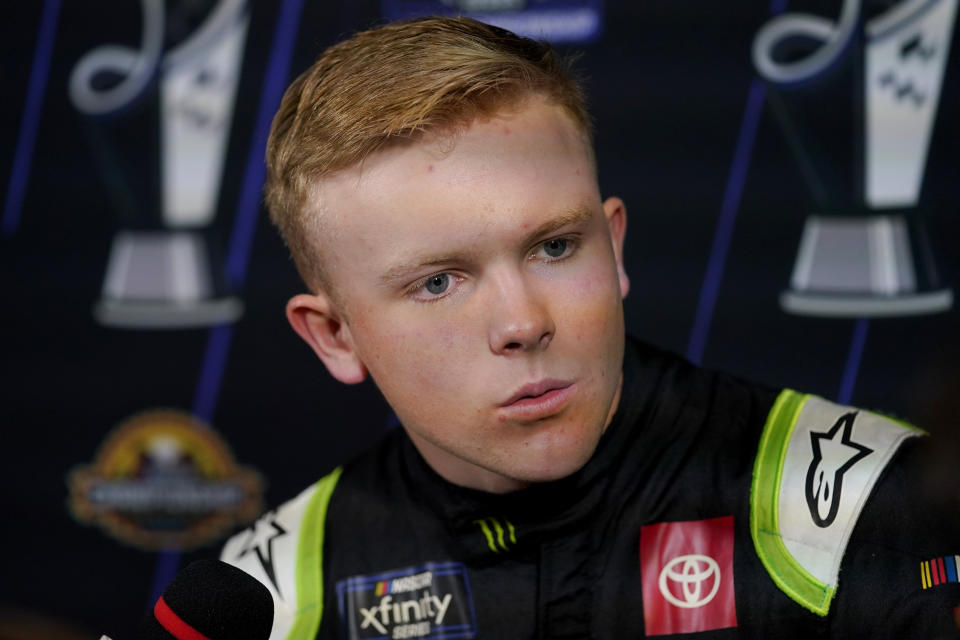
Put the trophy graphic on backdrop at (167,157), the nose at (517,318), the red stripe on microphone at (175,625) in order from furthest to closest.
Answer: the trophy graphic on backdrop at (167,157) → the nose at (517,318) → the red stripe on microphone at (175,625)

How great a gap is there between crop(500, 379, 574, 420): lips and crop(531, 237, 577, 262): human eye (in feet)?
0.39

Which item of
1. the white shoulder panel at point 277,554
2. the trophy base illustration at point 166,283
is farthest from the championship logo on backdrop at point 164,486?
the white shoulder panel at point 277,554

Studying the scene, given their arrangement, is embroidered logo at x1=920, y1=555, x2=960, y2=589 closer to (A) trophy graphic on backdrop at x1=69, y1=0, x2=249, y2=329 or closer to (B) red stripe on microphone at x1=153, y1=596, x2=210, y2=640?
(B) red stripe on microphone at x1=153, y1=596, x2=210, y2=640

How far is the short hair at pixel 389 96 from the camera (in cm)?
106

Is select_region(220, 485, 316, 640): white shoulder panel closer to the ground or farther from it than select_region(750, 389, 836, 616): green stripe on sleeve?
closer to the ground

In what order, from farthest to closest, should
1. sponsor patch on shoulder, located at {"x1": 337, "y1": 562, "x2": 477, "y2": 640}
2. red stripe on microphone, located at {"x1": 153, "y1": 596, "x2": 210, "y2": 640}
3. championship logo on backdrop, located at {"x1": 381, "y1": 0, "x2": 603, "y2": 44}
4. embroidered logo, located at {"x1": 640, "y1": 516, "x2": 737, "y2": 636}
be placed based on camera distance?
championship logo on backdrop, located at {"x1": 381, "y1": 0, "x2": 603, "y2": 44}
sponsor patch on shoulder, located at {"x1": 337, "y1": 562, "x2": 477, "y2": 640}
embroidered logo, located at {"x1": 640, "y1": 516, "x2": 737, "y2": 636}
red stripe on microphone, located at {"x1": 153, "y1": 596, "x2": 210, "y2": 640}

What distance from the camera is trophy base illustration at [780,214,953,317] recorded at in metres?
1.93

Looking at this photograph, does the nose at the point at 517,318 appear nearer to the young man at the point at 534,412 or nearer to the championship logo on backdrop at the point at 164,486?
the young man at the point at 534,412

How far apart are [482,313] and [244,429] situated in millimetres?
1376

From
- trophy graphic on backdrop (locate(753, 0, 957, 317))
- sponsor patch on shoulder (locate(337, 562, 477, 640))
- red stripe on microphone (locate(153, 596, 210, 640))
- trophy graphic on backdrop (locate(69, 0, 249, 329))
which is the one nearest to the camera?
red stripe on microphone (locate(153, 596, 210, 640))

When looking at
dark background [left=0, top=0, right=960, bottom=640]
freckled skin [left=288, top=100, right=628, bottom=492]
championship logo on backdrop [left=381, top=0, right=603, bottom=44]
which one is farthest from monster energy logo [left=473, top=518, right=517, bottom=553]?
championship logo on backdrop [left=381, top=0, right=603, bottom=44]

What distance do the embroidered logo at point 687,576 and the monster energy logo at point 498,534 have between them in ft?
0.45

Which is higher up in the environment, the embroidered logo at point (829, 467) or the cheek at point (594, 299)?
the cheek at point (594, 299)

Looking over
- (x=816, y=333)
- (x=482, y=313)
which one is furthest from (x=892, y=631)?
(x=816, y=333)
